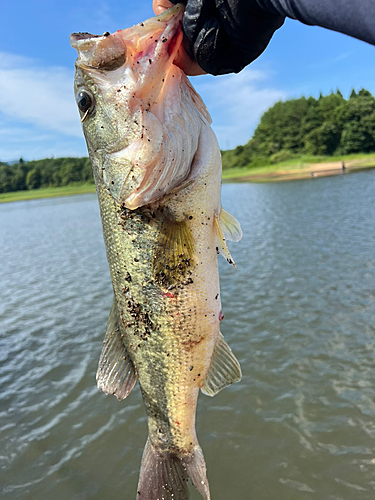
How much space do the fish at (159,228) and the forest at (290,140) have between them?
64023 millimetres

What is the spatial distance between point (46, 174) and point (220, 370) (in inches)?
3588

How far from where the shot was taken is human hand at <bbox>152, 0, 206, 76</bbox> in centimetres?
191

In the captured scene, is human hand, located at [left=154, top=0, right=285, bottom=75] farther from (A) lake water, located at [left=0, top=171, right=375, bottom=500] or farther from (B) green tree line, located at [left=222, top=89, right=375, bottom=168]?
(B) green tree line, located at [left=222, top=89, right=375, bottom=168]

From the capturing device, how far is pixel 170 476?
2.41m

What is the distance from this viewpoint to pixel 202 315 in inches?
87.6

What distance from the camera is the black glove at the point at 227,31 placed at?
1478mm

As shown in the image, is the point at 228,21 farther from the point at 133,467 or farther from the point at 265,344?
the point at 265,344

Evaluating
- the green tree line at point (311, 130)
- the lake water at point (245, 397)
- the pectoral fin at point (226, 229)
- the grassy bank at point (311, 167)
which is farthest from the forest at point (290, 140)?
the pectoral fin at point (226, 229)

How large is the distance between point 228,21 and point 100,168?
41.4 inches

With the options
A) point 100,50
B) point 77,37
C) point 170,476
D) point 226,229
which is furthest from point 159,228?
point 170,476

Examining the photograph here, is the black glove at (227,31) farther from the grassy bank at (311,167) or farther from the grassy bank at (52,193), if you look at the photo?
the grassy bank at (52,193)

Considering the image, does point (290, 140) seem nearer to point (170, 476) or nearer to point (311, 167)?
point (311, 167)

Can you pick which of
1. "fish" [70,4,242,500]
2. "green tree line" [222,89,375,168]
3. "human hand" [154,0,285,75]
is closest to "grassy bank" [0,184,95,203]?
"green tree line" [222,89,375,168]

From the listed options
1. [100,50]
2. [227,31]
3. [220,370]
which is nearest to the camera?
[227,31]
